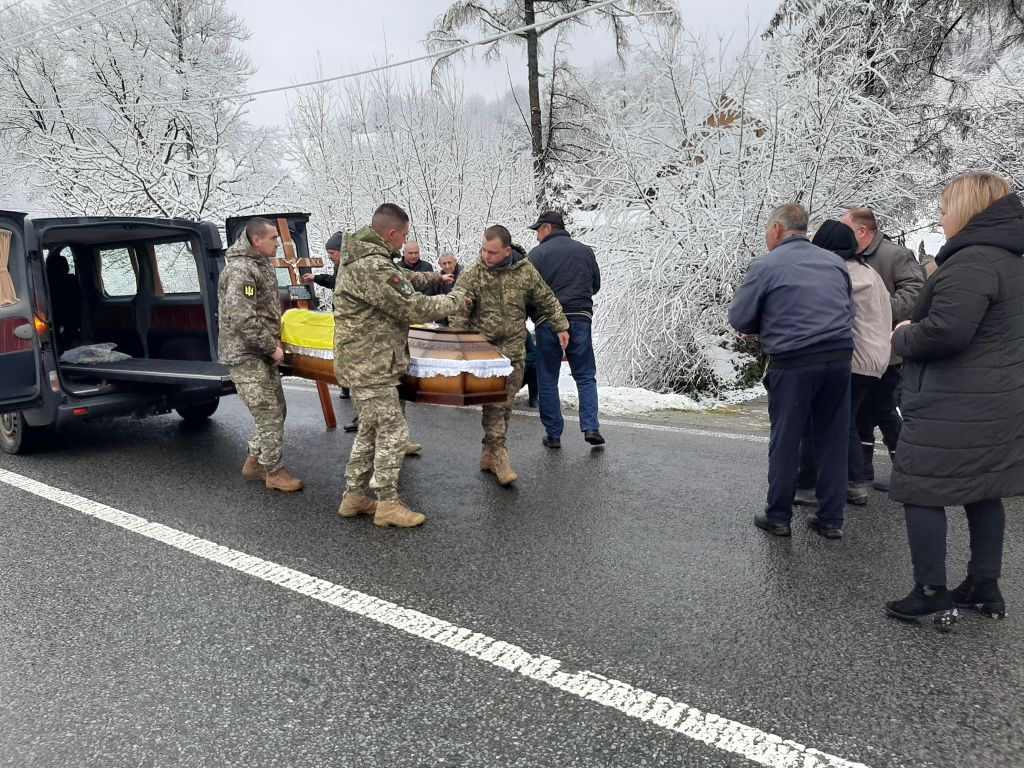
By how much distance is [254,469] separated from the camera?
541cm

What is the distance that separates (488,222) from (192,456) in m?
12.6

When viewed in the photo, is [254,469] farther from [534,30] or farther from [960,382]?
[534,30]

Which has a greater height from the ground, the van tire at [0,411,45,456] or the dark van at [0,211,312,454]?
the dark van at [0,211,312,454]

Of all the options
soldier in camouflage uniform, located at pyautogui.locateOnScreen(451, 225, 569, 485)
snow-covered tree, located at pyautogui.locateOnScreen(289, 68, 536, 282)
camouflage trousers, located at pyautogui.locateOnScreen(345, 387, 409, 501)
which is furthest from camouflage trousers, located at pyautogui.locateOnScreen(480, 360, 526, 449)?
snow-covered tree, located at pyautogui.locateOnScreen(289, 68, 536, 282)

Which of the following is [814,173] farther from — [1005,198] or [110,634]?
[110,634]

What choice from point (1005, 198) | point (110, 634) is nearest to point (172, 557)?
point (110, 634)

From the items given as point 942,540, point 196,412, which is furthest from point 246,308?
point 942,540

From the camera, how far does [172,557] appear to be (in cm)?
393

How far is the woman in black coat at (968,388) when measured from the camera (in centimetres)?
294

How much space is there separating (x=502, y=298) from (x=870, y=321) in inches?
96.9

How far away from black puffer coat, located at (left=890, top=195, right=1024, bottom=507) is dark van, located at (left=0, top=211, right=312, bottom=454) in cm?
504

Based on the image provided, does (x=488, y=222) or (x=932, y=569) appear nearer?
(x=932, y=569)

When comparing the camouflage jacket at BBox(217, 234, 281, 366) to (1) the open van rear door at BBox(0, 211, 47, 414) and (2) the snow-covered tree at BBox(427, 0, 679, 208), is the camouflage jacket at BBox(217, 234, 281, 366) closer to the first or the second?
(1) the open van rear door at BBox(0, 211, 47, 414)

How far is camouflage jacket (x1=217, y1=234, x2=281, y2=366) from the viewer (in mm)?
4949
